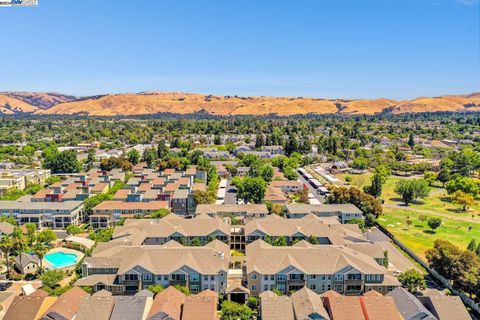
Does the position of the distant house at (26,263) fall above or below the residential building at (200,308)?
below

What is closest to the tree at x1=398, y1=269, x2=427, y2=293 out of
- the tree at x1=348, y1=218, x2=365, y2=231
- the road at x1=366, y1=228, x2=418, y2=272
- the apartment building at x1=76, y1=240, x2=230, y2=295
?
the road at x1=366, y1=228, x2=418, y2=272

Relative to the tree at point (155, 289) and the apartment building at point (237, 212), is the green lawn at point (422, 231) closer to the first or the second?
the apartment building at point (237, 212)

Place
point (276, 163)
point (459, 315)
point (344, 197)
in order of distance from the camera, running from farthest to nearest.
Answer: point (276, 163)
point (344, 197)
point (459, 315)

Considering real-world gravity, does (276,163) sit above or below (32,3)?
below

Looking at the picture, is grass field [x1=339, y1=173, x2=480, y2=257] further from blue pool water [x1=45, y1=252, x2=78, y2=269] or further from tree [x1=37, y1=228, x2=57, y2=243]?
tree [x1=37, y1=228, x2=57, y2=243]

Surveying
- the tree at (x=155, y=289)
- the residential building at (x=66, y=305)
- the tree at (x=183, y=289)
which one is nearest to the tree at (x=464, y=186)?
the tree at (x=183, y=289)

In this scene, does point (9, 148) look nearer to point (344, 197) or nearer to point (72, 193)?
point (72, 193)

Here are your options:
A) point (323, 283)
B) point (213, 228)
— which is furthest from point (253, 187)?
point (323, 283)
